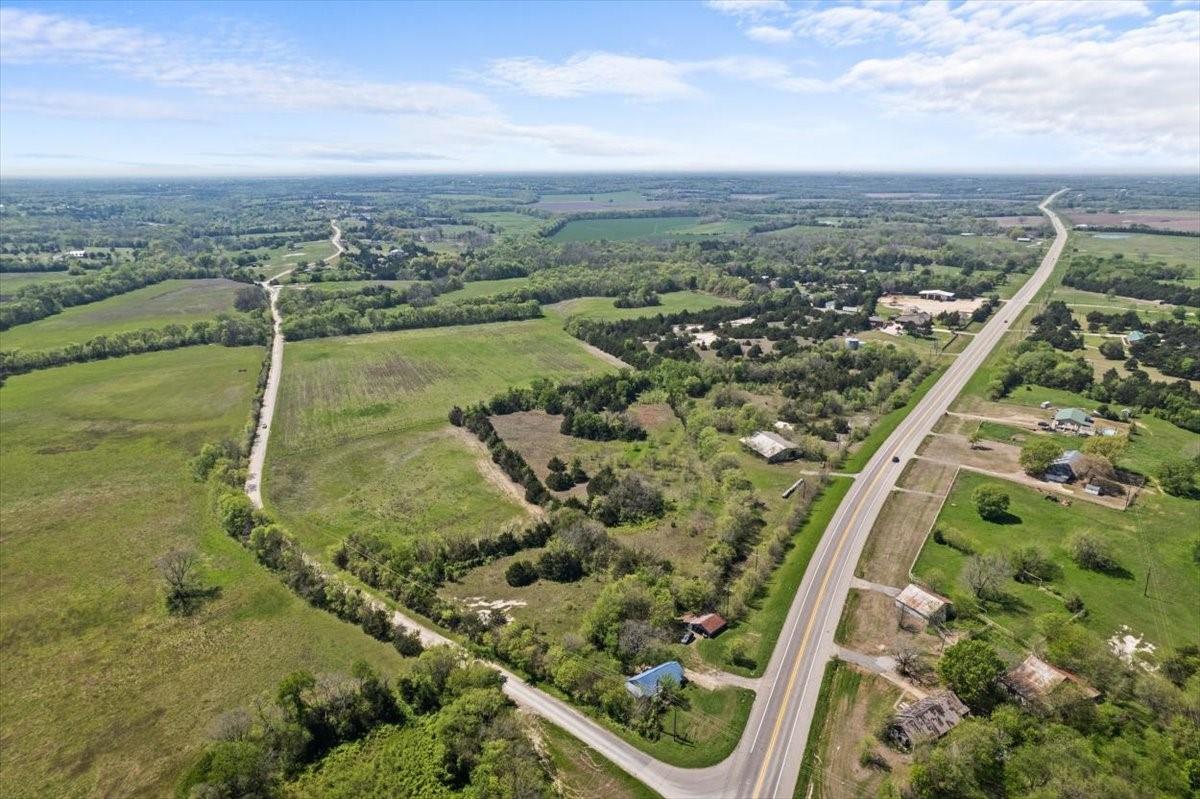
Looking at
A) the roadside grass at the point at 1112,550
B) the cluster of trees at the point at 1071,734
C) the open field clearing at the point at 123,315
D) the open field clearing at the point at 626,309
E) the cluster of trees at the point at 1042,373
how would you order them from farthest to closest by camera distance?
the open field clearing at the point at 626,309 < the open field clearing at the point at 123,315 < the cluster of trees at the point at 1042,373 < the roadside grass at the point at 1112,550 < the cluster of trees at the point at 1071,734

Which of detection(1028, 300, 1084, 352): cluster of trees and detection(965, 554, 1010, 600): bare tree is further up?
detection(1028, 300, 1084, 352): cluster of trees

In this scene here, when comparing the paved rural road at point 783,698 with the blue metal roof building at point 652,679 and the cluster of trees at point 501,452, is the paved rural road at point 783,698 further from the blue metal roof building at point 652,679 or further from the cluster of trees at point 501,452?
the cluster of trees at point 501,452

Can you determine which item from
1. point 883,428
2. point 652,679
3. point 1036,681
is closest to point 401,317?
point 883,428

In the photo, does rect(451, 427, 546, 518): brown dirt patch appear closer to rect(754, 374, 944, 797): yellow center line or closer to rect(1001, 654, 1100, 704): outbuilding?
rect(754, 374, 944, 797): yellow center line

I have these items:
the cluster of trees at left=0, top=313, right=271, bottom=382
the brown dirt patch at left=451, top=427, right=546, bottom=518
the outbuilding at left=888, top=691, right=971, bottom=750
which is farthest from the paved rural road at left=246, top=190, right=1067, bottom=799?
the cluster of trees at left=0, top=313, right=271, bottom=382

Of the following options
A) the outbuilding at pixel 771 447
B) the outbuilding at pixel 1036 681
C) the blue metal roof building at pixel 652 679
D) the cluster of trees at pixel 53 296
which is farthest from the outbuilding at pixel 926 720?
the cluster of trees at pixel 53 296

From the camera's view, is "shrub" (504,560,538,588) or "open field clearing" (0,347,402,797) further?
"shrub" (504,560,538,588)

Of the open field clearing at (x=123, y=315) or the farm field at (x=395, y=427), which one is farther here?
the open field clearing at (x=123, y=315)
